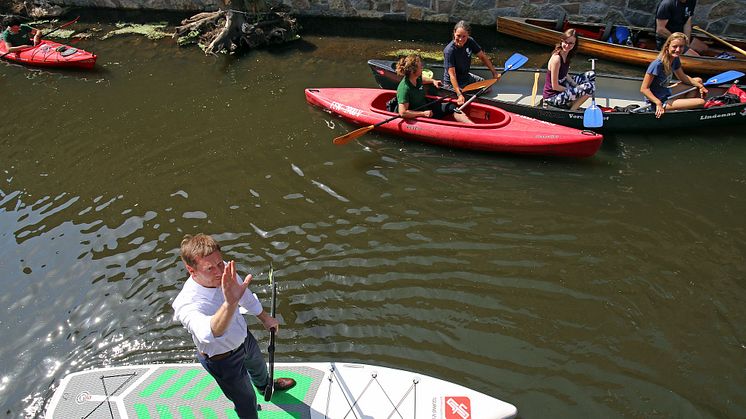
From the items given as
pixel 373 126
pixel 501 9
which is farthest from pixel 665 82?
pixel 501 9

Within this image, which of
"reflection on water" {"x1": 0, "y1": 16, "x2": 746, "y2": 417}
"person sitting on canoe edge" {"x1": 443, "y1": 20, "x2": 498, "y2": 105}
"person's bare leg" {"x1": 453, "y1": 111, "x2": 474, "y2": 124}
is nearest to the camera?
"reflection on water" {"x1": 0, "y1": 16, "x2": 746, "y2": 417}

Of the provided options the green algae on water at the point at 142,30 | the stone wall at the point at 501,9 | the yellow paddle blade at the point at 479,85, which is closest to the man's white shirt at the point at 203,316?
the yellow paddle blade at the point at 479,85

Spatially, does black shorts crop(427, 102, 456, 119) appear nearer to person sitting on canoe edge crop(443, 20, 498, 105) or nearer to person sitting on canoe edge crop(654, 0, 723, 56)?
person sitting on canoe edge crop(443, 20, 498, 105)

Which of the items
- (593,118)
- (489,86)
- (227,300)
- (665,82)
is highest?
(665,82)

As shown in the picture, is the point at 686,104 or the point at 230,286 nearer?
the point at 230,286

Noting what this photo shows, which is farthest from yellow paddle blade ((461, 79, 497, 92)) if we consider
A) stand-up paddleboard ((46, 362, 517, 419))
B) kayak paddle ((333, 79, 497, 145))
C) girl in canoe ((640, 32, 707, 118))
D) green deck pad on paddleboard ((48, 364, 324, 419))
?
green deck pad on paddleboard ((48, 364, 324, 419))

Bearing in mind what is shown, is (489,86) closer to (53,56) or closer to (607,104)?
(607,104)

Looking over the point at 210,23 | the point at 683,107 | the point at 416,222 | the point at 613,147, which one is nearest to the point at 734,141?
the point at 683,107

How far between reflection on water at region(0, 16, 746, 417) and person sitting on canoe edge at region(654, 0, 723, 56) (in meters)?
2.73

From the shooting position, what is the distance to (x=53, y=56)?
35.4ft

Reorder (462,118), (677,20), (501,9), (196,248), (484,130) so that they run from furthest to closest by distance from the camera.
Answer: (501,9), (677,20), (462,118), (484,130), (196,248)

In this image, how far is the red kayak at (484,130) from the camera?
23.2 feet

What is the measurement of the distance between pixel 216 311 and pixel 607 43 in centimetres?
956

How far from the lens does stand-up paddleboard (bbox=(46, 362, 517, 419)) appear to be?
13.3 feet
